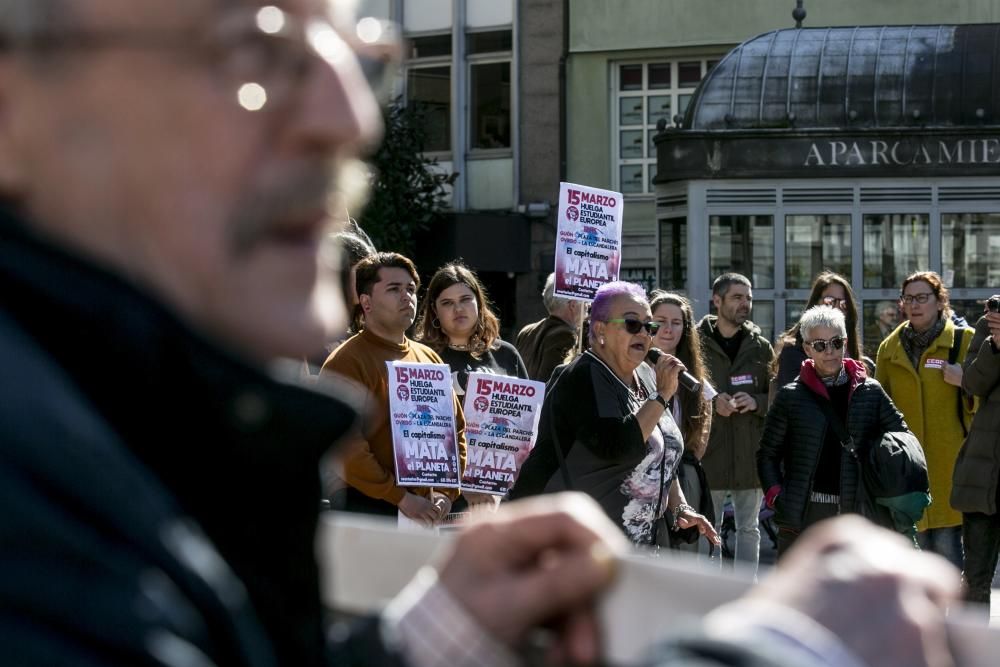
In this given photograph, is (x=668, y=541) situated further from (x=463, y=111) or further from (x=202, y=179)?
(x=463, y=111)

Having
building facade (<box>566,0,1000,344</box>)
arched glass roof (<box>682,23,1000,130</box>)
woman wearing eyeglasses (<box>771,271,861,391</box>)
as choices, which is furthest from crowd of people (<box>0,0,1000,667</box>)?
arched glass roof (<box>682,23,1000,130</box>)

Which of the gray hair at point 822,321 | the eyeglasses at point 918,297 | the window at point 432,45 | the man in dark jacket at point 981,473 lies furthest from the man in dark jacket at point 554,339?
the window at point 432,45

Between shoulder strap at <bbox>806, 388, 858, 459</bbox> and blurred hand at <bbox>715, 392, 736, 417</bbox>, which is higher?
shoulder strap at <bbox>806, 388, 858, 459</bbox>

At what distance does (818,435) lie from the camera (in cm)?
713

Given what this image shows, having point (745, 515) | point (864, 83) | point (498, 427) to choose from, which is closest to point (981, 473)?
point (745, 515)

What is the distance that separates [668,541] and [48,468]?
5.42m

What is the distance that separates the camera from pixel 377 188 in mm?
20172

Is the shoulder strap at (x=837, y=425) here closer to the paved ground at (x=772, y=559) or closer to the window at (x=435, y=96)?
the paved ground at (x=772, y=559)

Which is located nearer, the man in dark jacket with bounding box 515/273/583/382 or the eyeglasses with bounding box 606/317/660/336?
the eyeglasses with bounding box 606/317/660/336

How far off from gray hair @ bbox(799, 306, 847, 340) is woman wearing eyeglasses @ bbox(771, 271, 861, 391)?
0.29 m

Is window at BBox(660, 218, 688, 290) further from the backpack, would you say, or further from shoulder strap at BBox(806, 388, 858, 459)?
the backpack

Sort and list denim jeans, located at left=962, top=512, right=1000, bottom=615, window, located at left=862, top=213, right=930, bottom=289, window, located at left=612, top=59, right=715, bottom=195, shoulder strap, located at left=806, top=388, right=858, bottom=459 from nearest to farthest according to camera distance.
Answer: shoulder strap, located at left=806, top=388, right=858, bottom=459, denim jeans, located at left=962, top=512, right=1000, bottom=615, window, located at left=862, top=213, right=930, bottom=289, window, located at left=612, top=59, right=715, bottom=195

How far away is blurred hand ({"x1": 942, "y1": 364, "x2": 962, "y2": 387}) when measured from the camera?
8.30m

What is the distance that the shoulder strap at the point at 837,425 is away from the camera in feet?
23.0
